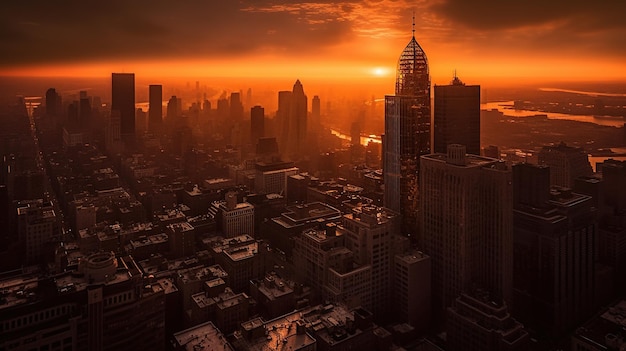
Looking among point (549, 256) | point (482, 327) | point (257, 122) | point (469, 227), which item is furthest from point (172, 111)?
point (482, 327)

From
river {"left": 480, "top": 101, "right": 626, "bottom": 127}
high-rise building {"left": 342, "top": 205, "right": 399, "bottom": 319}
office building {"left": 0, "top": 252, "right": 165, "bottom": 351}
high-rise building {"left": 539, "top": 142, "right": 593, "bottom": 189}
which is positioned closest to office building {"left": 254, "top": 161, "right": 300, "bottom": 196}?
high-rise building {"left": 342, "top": 205, "right": 399, "bottom": 319}

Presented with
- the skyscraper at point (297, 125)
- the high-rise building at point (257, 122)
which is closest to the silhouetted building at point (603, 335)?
the skyscraper at point (297, 125)

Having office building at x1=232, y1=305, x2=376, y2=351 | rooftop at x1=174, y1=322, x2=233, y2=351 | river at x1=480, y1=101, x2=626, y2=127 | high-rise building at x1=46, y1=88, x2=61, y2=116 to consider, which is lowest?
rooftop at x1=174, y1=322, x2=233, y2=351

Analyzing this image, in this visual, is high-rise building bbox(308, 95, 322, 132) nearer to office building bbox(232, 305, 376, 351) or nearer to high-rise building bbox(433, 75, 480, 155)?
high-rise building bbox(433, 75, 480, 155)

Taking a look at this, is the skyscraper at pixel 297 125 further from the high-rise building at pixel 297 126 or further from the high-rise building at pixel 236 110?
the high-rise building at pixel 236 110

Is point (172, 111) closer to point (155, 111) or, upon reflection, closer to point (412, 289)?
point (155, 111)

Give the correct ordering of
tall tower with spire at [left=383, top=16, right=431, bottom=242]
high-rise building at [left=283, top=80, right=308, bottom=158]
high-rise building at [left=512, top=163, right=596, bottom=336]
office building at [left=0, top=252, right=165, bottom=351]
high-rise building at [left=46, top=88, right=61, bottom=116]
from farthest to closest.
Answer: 1. high-rise building at [left=283, top=80, right=308, bottom=158]
2. tall tower with spire at [left=383, top=16, right=431, bottom=242]
3. high-rise building at [left=46, top=88, right=61, bottom=116]
4. high-rise building at [left=512, top=163, right=596, bottom=336]
5. office building at [left=0, top=252, right=165, bottom=351]

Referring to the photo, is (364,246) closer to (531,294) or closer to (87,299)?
(531,294)
